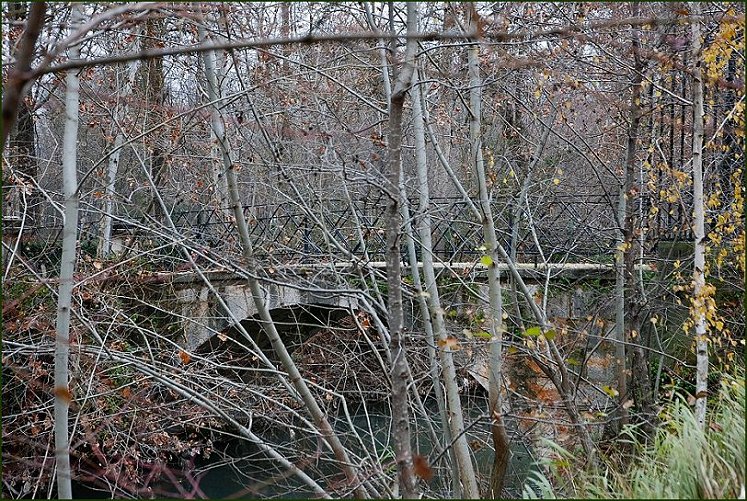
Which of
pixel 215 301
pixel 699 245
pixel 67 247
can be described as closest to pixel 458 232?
pixel 215 301

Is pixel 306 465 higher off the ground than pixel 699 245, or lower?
lower

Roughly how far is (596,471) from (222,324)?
6.44 metres

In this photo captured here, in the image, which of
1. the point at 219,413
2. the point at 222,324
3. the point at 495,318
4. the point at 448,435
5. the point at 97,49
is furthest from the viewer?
the point at 222,324

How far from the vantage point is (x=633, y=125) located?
5078 mm

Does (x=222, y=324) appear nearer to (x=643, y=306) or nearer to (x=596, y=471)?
(x=643, y=306)

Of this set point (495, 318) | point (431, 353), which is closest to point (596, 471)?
point (495, 318)

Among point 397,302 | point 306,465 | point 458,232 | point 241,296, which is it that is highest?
point 397,302

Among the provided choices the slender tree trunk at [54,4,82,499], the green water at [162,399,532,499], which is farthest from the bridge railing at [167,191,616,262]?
the slender tree trunk at [54,4,82,499]

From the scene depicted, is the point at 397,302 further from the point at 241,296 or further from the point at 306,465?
the point at 241,296

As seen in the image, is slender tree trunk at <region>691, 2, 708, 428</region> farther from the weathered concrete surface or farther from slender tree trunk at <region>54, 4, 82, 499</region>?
the weathered concrete surface

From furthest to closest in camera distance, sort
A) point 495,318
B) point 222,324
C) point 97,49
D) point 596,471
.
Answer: point 222,324 < point 97,49 < point 495,318 < point 596,471

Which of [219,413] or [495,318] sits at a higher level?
[495,318]

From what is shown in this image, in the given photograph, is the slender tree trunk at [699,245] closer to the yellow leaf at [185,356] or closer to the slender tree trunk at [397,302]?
the slender tree trunk at [397,302]

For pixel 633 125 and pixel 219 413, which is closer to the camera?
pixel 219 413
